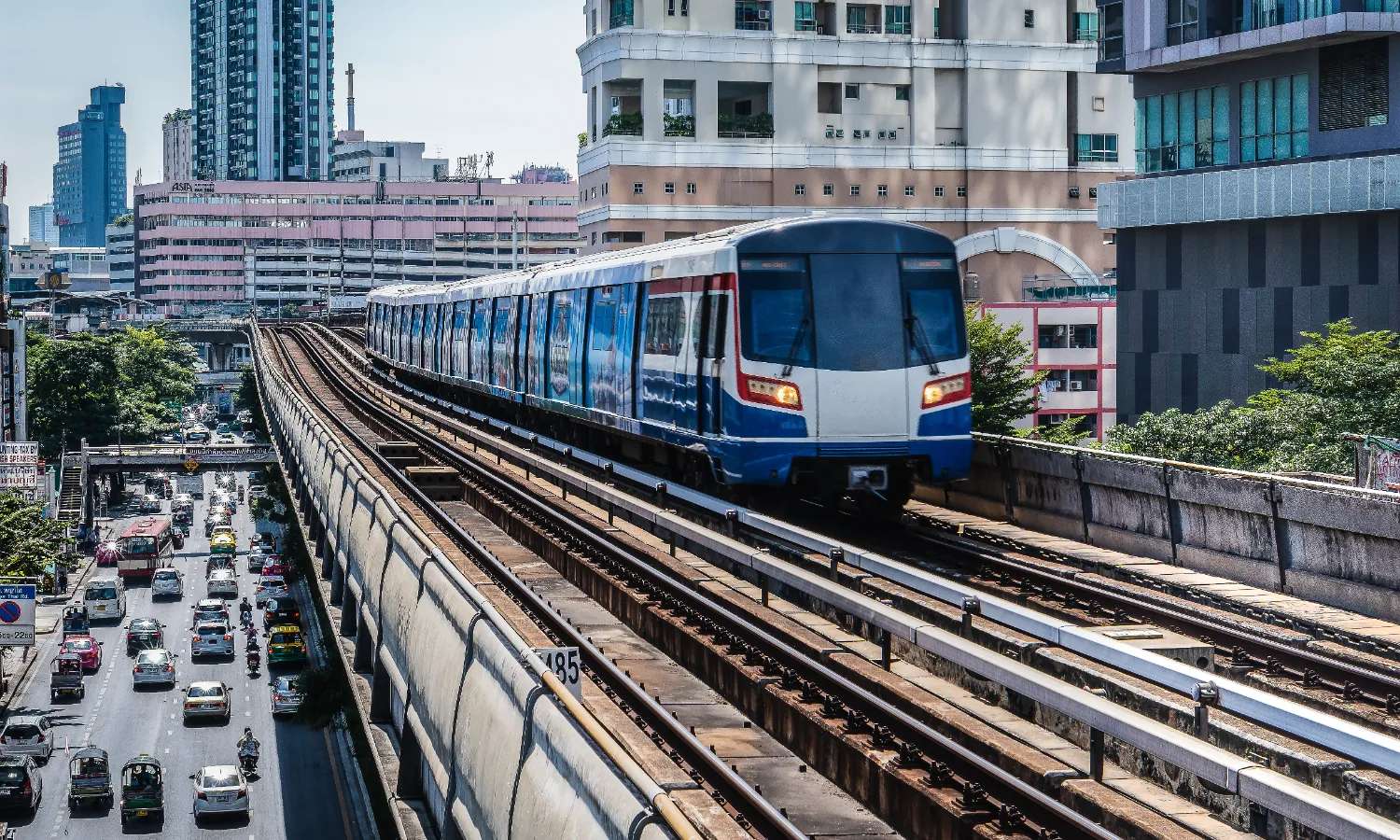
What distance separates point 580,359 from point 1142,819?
21.8 meters

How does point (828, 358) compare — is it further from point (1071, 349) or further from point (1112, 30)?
point (1071, 349)

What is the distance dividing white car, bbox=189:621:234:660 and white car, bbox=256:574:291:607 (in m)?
6.86

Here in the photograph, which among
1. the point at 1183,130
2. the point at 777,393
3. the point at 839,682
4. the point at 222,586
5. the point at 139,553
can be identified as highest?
the point at 1183,130

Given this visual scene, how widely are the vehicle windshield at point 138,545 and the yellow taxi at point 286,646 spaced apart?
79.7 ft

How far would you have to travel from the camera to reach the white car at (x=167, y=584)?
88250 mm

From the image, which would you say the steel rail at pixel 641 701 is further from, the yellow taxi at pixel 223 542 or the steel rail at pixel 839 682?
the yellow taxi at pixel 223 542

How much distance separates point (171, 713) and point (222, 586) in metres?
25.5

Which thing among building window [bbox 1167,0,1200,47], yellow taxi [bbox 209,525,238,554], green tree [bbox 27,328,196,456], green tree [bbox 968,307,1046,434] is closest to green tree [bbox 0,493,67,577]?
green tree [bbox 968,307,1046,434]

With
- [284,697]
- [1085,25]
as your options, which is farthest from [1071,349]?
[284,697]

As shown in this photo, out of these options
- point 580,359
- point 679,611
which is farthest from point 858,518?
point 580,359

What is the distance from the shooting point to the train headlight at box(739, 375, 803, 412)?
2138cm

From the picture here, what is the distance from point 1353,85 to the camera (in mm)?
44719

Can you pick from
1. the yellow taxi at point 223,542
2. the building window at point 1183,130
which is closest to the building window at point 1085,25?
the building window at point 1183,130

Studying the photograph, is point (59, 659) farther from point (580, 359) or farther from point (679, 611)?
point (679, 611)
